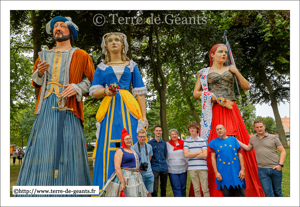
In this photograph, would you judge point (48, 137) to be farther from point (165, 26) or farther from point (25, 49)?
point (25, 49)

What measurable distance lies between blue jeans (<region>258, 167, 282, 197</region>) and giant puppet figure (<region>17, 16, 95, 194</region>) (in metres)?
2.50

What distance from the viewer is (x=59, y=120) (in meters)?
4.29

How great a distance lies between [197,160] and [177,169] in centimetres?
51

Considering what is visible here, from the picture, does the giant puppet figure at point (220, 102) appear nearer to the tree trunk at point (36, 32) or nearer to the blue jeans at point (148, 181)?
the blue jeans at point (148, 181)

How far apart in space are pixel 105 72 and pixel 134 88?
0.52 meters

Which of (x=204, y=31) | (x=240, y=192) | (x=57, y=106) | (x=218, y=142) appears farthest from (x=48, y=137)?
(x=204, y=31)

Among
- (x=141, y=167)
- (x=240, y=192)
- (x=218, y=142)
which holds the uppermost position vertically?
(x=218, y=142)

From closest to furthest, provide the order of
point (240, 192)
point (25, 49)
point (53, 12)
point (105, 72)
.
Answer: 1. point (240, 192)
2. point (105, 72)
3. point (53, 12)
4. point (25, 49)

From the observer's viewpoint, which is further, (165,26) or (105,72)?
(165,26)

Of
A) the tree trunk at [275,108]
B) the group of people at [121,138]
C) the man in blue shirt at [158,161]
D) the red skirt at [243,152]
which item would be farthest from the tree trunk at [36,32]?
the tree trunk at [275,108]

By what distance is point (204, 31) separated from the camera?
24.9 feet

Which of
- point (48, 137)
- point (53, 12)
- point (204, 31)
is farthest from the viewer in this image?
point (204, 31)

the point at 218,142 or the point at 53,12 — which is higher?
the point at 53,12

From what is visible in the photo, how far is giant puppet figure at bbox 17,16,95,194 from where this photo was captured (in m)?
4.08
